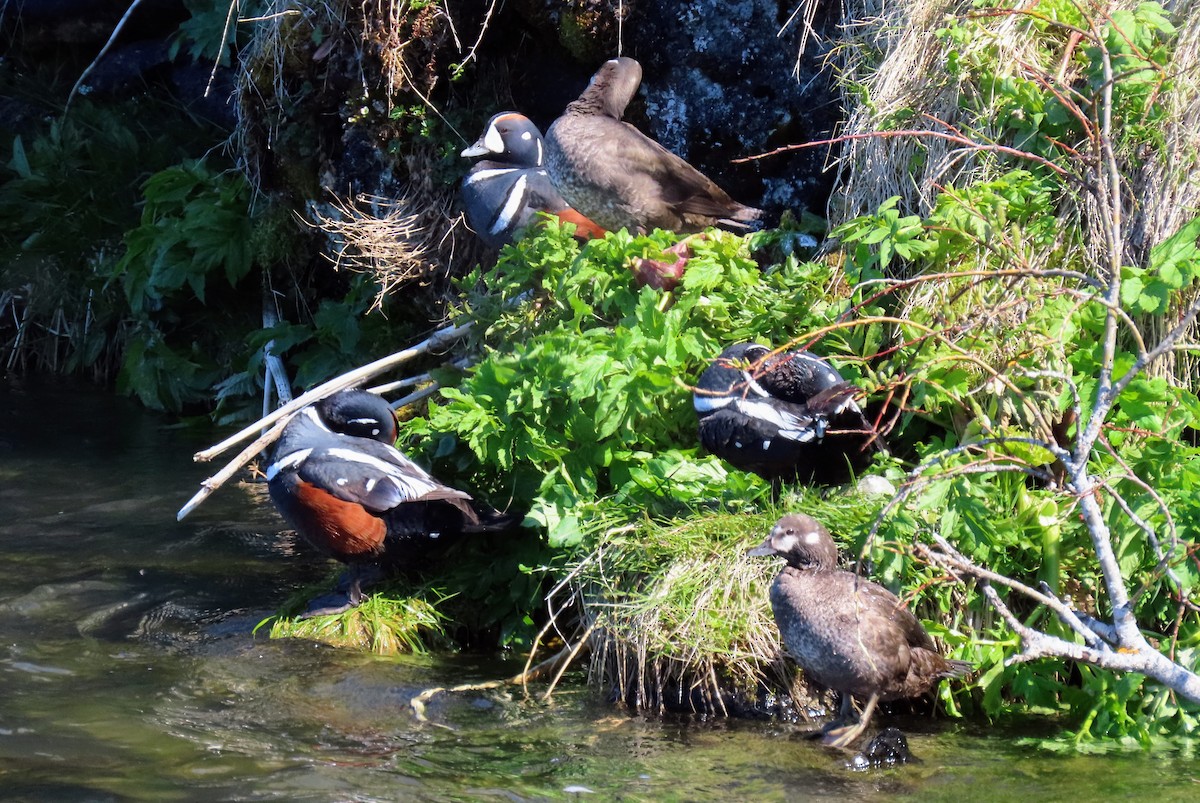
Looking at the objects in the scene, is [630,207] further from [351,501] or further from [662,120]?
[351,501]

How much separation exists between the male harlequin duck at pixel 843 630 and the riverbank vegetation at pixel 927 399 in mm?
207

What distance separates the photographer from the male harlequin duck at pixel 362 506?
530cm

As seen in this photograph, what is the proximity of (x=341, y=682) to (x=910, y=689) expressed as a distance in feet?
6.74

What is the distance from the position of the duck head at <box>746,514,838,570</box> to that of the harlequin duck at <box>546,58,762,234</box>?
2478mm

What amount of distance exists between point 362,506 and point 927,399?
2288mm

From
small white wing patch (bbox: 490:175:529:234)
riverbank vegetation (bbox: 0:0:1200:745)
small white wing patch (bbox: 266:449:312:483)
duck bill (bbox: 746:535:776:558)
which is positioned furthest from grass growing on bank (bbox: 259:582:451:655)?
small white wing patch (bbox: 490:175:529:234)

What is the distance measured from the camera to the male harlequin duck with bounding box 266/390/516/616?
5305mm

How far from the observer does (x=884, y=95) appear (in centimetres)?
566

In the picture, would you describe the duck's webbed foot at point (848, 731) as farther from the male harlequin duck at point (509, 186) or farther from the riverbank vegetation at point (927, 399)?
the male harlequin duck at point (509, 186)

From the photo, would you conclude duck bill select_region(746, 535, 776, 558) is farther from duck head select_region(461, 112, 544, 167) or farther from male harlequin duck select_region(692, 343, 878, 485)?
duck head select_region(461, 112, 544, 167)

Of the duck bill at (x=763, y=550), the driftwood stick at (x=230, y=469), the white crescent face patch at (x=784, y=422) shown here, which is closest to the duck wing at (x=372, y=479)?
the driftwood stick at (x=230, y=469)

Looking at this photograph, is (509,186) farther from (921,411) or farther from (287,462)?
(921,411)

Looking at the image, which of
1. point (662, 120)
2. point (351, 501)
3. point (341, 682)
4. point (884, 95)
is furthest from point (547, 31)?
point (341, 682)

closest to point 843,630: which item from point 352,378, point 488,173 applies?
point 352,378
